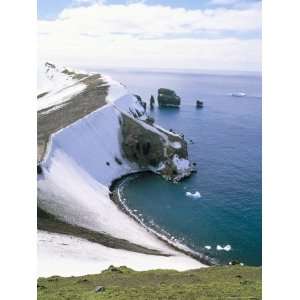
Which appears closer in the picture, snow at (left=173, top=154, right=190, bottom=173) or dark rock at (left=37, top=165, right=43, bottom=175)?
dark rock at (left=37, top=165, right=43, bottom=175)

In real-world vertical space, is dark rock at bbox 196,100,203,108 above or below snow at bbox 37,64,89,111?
below

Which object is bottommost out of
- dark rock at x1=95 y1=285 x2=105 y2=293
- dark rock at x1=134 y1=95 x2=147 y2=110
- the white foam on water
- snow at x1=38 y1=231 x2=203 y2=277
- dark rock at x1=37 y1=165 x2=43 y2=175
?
the white foam on water

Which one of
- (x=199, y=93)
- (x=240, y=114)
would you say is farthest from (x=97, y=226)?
(x=199, y=93)

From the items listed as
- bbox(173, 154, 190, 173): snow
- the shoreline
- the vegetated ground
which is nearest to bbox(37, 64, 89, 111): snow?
the shoreline

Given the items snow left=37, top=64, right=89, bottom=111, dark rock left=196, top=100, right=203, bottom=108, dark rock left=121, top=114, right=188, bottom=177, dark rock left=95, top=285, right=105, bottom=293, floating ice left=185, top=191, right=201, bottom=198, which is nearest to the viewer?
dark rock left=95, top=285, right=105, bottom=293

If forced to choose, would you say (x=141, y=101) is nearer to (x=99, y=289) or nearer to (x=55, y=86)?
(x=55, y=86)

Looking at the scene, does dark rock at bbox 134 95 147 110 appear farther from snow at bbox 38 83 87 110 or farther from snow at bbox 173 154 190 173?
snow at bbox 173 154 190 173

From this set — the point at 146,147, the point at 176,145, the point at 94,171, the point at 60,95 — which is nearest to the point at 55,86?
the point at 60,95

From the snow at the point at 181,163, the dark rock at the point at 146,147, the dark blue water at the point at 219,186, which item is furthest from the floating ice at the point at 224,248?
the dark rock at the point at 146,147
